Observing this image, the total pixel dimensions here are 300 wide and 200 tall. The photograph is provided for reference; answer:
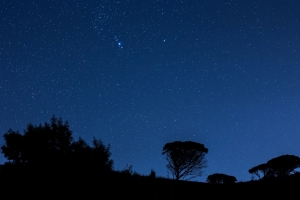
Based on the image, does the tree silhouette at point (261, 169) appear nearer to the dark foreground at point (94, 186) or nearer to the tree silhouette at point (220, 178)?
the tree silhouette at point (220, 178)

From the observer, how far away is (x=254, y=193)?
53.8 feet

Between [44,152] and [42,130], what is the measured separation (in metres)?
2.61

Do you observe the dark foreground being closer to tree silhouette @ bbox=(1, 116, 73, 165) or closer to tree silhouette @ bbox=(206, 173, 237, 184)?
tree silhouette @ bbox=(1, 116, 73, 165)

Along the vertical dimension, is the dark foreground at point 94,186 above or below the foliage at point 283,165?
below

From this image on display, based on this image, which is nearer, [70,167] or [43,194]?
[43,194]

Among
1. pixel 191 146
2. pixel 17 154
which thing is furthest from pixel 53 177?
pixel 191 146

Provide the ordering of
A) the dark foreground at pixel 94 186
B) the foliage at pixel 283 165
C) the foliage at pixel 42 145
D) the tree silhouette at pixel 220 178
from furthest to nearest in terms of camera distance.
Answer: the tree silhouette at pixel 220 178 → the foliage at pixel 283 165 → the foliage at pixel 42 145 → the dark foreground at pixel 94 186

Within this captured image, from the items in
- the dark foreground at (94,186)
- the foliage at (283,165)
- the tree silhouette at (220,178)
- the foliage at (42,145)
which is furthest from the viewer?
the tree silhouette at (220,178)

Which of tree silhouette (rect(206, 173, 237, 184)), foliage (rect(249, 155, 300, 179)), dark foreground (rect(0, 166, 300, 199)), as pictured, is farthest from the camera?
tree silhouette (rect(206, 173, 237, 184))

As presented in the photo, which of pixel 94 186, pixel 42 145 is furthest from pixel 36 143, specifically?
pixel 94 186

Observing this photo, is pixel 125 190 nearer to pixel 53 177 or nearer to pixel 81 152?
pixel 53 177

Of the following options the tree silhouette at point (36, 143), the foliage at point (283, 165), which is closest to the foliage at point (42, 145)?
the tree silhouette at point (36, 143)

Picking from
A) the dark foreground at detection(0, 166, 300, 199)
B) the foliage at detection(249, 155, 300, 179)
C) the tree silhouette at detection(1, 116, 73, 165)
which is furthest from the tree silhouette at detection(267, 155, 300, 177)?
the tree silhouette at detection(1, 116, 73, 165)

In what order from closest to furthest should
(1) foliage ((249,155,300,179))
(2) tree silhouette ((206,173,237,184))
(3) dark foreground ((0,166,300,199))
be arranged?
(3) dark foreground ((0,166,300,199)) < (1) foliage ((249,155,300,179)) < (2) tree silhouette ((206,173,237,184))
